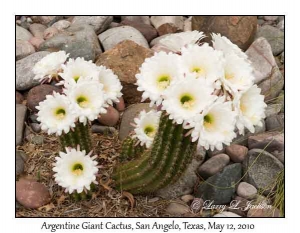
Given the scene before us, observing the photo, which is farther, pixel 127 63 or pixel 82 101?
pixel 127 63

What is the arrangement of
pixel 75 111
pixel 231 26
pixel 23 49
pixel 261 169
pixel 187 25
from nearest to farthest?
pixel 75 111 < pixel 261 169 < pixel 23 49 < pixel 231 26 < pixel 187 25

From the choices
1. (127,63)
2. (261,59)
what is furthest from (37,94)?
(261,59)

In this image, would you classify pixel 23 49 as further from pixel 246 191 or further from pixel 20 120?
pixel 246 191

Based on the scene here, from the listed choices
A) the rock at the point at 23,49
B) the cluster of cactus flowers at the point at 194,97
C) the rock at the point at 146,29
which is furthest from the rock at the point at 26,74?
the cluster of cactus flowers at the point at 194,97

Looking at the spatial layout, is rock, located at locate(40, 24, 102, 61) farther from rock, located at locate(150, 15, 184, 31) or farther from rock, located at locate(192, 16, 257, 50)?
rock, located at locate(192, 16, 257, 50)

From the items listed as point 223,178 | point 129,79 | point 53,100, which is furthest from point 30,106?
point 223,178
